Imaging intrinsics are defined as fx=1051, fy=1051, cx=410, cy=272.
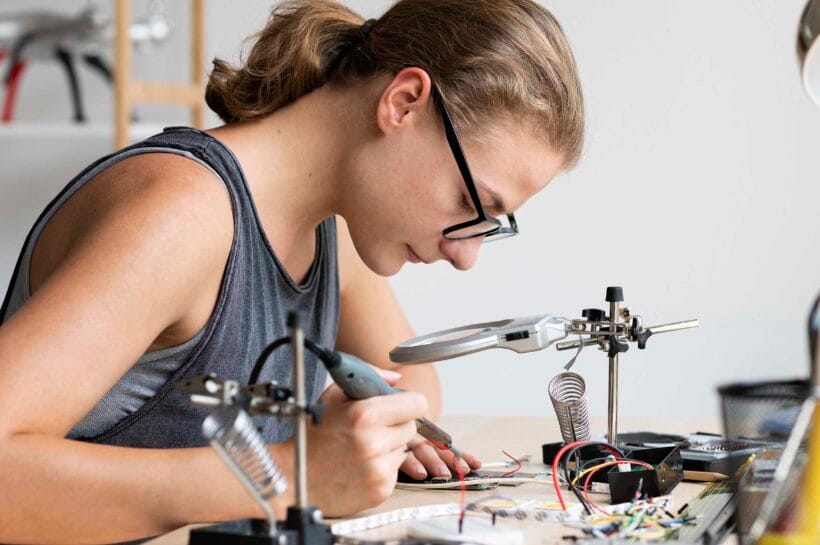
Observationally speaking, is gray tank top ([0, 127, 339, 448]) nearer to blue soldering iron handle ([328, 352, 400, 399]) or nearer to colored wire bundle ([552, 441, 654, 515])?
blue soldering iron handle ([328, 352, 400, 399])

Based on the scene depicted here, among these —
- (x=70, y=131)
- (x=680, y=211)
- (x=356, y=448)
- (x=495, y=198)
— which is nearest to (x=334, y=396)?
(x=356, y=448)

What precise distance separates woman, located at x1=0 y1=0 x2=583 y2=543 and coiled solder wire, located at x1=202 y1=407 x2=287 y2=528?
0.28 ft

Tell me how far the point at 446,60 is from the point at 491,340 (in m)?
0.34

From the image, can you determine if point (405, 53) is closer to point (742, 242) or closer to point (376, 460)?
point (376, 460)

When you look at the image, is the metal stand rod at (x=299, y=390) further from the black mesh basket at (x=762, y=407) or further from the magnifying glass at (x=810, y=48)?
the magnifying glass at (x=810, y=48)

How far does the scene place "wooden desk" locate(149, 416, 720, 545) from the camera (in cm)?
94

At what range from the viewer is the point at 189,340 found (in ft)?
3.87

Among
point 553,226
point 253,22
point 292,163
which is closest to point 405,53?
point 292,163

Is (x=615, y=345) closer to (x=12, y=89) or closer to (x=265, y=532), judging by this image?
(x=265, y=532)

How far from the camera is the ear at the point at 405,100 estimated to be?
1.22 meters

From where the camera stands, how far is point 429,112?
124 centimetres

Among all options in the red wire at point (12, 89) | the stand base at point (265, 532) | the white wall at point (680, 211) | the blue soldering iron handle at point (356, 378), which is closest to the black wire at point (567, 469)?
the blue soldering iron handle at point (356, 378)

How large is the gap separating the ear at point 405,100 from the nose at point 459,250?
15 cm

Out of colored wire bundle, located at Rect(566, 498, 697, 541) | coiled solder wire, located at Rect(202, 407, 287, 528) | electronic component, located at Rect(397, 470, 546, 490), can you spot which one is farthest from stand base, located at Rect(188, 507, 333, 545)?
electronic component, located at Rect(397, 470, 546, 490)
